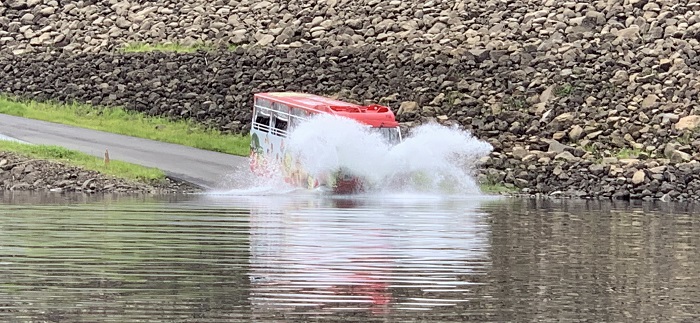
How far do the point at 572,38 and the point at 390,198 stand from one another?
1752 centimetres

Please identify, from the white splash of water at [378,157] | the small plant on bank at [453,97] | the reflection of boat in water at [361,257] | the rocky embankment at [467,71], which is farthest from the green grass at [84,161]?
the small plant on bank at [453,97]

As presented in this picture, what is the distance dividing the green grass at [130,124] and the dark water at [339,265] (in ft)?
56.4

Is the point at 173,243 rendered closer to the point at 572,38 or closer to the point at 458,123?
the point at 458,123

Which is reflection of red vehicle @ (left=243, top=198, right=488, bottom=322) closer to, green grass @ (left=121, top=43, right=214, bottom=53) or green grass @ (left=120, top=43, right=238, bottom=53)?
green grass @ (left=120, top=43, right=238, bottom=53)

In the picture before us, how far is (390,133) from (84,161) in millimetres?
9545

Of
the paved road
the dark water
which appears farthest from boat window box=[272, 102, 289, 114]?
the dark water

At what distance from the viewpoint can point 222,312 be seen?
1641 cm

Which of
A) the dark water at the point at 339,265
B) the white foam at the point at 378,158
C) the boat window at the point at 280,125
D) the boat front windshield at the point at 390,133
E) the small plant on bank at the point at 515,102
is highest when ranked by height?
the small plant on bank at the point at 515,102

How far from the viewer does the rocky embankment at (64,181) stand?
4297 centimetres

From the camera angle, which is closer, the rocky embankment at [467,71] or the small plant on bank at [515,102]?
the rocky embankment at [467,71]

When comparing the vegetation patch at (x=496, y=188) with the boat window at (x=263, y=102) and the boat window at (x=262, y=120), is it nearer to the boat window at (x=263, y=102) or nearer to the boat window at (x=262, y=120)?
the boat window at (x=262, y=120)

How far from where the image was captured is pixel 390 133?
43.3 metres

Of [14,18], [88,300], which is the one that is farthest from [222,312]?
[14,18]

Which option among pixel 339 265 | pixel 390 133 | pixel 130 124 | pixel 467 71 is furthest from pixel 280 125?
pixel 339 265
